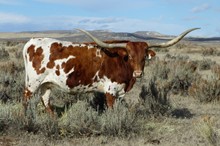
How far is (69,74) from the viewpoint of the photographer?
8266mm

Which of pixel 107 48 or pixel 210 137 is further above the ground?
pixel 107 48

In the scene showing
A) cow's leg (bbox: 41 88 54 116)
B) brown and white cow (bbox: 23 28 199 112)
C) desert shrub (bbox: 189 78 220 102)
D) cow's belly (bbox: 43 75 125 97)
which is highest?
brown and white cow (bbox: 23 28 199 112)

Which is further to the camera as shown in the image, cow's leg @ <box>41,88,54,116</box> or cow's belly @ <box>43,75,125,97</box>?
cow's leg @ <box>41,88,54,116</box>

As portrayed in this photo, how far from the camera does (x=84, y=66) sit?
27.3ft

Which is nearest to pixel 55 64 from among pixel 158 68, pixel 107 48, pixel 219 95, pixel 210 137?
pixel 107 48

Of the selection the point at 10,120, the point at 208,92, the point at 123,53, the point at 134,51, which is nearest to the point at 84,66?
the point at 123,53

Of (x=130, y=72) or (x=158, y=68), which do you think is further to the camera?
(x=158, y=68)

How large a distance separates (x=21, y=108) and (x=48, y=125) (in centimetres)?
63

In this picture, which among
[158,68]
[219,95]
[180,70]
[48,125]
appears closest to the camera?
[48,125]

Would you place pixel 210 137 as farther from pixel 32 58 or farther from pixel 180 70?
pixel 180 70

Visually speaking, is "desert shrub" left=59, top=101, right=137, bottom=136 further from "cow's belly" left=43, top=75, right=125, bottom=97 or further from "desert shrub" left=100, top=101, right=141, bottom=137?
"cow's belly" left=43, top=75, right=125, bottom=97

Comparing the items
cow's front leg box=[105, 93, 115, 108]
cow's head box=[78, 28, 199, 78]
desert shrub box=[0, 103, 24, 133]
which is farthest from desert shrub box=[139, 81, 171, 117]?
desert shrub box=[0, 103, 24, 133]

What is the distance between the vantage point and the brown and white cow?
8266mm

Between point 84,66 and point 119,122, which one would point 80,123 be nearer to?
point 119,122
